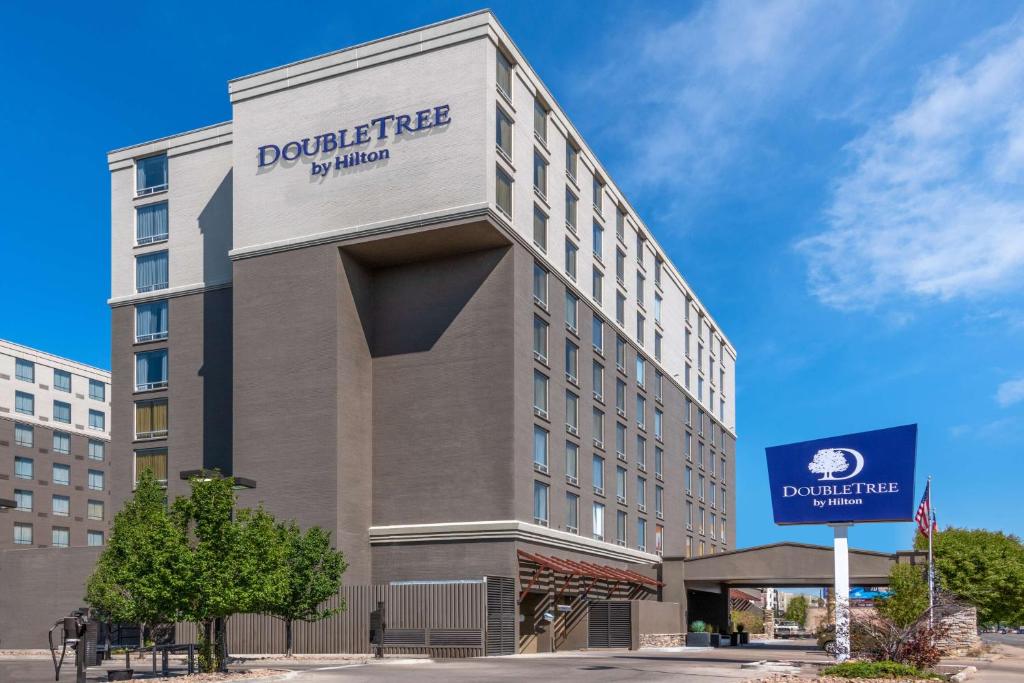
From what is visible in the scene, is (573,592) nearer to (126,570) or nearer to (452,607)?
(452,607)

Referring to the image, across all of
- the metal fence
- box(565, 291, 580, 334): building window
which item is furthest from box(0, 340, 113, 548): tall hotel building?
box(565, 291, 580, 334): building window

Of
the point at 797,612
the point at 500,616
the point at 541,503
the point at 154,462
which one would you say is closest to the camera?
the point at 500,616

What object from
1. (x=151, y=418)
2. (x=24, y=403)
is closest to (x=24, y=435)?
(x=24, y=403)

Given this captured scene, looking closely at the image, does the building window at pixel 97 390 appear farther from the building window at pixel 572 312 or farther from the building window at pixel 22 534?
the building window at pixel 572 312

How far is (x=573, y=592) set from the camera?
56688 millimetres

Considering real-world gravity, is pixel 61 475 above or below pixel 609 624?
above

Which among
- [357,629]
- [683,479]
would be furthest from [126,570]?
[683,479]

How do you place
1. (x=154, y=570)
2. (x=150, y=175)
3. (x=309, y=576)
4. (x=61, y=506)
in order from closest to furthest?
(x=154, y=570) → (x=309, y=576) → (x=150, y=175) → (x=61, y=506)

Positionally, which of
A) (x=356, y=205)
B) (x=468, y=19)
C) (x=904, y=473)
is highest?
(x=468, y=19)

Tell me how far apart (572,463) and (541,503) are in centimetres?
542

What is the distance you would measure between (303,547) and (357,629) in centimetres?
499

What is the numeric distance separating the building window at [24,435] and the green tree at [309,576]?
50639mm

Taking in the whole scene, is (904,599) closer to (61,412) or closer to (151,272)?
(151,272)

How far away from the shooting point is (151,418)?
60.1 meters
